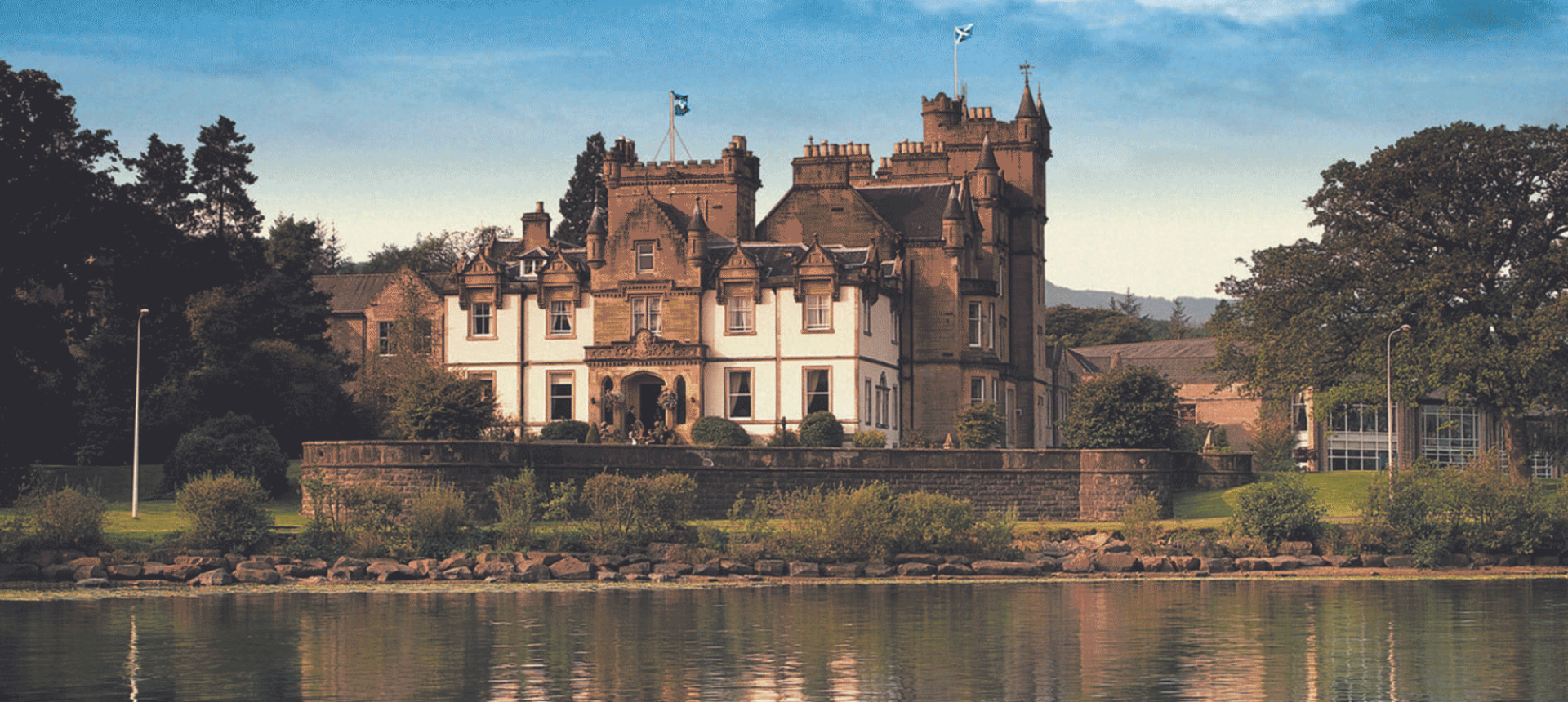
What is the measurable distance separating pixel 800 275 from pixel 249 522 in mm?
28187

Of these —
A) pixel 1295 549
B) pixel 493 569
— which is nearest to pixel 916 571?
pixel 493 569

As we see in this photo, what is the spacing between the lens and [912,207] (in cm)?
8069

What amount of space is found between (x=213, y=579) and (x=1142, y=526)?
86.9 ft

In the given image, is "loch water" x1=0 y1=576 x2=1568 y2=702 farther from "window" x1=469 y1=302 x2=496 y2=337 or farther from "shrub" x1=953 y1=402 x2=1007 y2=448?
"window" x1=469 y1=302 x2=496 y2=337

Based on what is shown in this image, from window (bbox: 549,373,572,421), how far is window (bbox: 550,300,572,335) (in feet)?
6.03

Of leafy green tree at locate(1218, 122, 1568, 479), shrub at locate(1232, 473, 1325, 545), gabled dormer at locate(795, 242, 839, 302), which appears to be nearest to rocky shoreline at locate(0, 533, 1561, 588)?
shrub at locate(1232, 473, 1325, 545)

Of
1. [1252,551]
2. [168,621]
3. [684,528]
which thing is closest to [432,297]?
[684,528]

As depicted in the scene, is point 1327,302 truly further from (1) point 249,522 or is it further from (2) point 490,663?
(2) point 490,663

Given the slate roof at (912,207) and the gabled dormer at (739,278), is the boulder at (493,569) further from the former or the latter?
the slate roof at (912,207)

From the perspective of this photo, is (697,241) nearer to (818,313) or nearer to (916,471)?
(818,313)

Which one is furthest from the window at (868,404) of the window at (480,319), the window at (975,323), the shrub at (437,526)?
the shrub at (437,526)

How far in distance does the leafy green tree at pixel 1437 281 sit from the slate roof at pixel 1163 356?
180ft

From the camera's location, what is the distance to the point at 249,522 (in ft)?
168

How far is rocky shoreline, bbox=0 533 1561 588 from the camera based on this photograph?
48.1m
